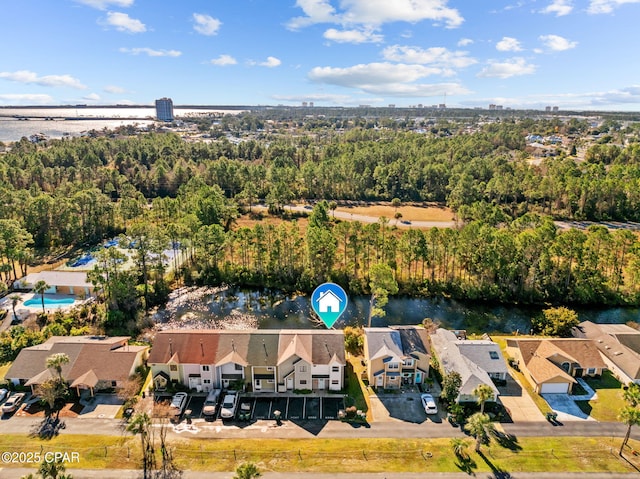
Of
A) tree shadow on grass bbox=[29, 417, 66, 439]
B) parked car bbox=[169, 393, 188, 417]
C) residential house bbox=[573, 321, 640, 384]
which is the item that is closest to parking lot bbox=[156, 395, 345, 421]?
parked car bbox=[169, 393, 188, 417]

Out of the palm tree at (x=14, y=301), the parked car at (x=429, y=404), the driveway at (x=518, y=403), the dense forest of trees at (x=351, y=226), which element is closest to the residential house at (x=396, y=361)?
the parked car at (x=429, y=404)

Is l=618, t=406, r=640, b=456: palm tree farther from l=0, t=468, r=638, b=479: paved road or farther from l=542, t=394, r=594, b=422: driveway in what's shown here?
l=542, t=394, r=594, b=422: driveway

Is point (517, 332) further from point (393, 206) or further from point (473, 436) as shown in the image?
point (393, 206)

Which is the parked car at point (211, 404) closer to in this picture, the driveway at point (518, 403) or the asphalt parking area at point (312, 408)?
the asphalt parking area at point (312, 408)

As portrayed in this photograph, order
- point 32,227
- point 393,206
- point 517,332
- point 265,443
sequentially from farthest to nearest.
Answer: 1. point 393,206
2. point 32,227
3. point 517,332
4. point 265,443

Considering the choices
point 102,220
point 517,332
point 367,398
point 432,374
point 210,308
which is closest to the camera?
point 367,398

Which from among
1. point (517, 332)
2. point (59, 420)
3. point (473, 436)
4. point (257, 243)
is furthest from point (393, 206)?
point (59, 420)

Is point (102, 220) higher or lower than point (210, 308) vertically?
higher
